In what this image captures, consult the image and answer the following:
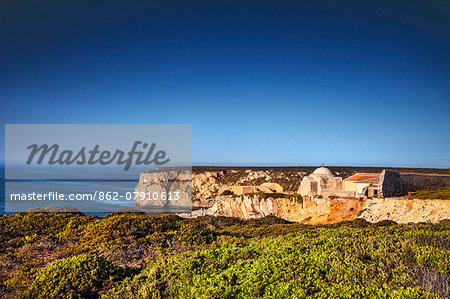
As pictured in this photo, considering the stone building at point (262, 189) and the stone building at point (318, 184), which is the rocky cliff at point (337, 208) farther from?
the stone building at point (262, 189)

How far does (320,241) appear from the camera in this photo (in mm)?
6559

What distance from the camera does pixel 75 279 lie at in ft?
16.6

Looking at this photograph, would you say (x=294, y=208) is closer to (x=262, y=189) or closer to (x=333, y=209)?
(x=333, y=209)

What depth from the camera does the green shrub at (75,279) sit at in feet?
→ 15.9

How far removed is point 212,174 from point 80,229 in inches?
2703

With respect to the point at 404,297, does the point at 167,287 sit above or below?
below

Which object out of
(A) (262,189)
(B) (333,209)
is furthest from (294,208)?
(A) (262,189)

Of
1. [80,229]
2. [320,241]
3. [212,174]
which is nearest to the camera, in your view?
[320,241]

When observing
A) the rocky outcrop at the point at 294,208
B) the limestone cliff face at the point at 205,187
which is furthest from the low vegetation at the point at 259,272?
the limestone cliff face at the point at 205,187

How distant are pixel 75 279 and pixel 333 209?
2380 centimetres

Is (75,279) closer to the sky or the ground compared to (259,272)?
closer to the ground

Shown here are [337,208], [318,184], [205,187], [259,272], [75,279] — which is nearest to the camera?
[259,272]

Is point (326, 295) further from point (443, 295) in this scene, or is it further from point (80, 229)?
point (80, 229)

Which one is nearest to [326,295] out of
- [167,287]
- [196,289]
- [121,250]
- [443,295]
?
[443,295]
